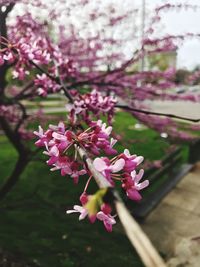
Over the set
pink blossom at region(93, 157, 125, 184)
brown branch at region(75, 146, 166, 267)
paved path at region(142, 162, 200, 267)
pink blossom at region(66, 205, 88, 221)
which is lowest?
paved path at region(142, 162, 200, 267)

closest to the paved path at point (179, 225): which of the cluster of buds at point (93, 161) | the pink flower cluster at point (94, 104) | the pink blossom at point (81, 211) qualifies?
the pink flower cluster at point (94, 104)

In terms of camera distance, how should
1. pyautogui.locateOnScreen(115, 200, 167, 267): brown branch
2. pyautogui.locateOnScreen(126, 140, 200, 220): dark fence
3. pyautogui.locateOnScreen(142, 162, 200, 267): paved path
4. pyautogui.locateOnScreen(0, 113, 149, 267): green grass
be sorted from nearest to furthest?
pyautogui.locateOnScreen(115, 200, 167, 267): brown branch
pyautogui.locateOnScreen(142, 162, 200, 267): paved path
pyautogui.locateOnScreen(0, 113, 149, 267): green grass
pyautogui.locateOnScreen(126, 140, 200, 220): dark fence

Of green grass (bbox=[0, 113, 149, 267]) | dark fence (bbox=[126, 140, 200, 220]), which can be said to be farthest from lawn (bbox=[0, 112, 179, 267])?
dark fence (bbox=[126, 140, 200, 220])

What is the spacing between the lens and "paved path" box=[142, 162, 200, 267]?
4016mm

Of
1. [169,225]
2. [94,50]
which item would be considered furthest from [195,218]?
[94,50]

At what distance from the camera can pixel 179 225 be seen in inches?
245

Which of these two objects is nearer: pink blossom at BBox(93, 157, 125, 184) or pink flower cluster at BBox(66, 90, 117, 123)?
pink blossom at BBox(93, 157, 125, 184)

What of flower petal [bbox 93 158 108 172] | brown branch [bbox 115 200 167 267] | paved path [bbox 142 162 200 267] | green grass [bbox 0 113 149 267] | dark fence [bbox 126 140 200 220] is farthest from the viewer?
dark fence [bbox 126 140 200 220]

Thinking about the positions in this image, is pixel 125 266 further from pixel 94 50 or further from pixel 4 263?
pixel 94 50

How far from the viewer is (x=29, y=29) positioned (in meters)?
5.56

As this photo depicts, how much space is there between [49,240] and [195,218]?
8.83 ft

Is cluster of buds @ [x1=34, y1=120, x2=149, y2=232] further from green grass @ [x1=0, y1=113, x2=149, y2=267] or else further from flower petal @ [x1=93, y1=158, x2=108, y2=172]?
green grass @ [x1=0, y1=113, x2=149, y2=267]

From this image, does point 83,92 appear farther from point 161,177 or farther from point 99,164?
point 99,164

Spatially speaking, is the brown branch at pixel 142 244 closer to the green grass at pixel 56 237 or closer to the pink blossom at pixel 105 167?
the pink blossom at pixel 105 167
